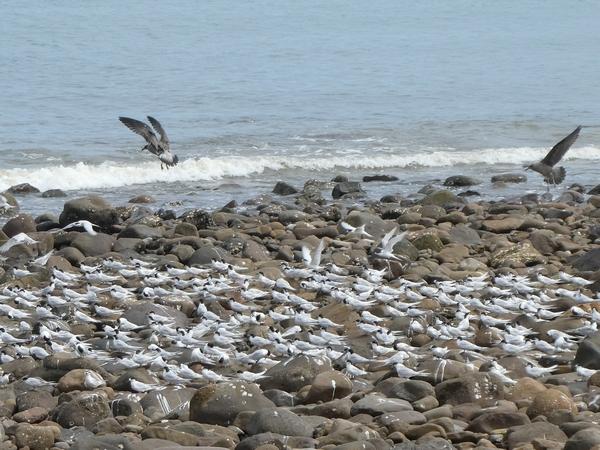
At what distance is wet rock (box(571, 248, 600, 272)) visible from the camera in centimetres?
1462

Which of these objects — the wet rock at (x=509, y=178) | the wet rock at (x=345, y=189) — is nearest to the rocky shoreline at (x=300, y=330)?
the wet rock at (x=345, y=189)

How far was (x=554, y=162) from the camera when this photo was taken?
19422 millimetres

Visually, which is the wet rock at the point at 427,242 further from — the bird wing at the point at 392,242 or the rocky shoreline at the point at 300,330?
the bird wing at the point at 392,242

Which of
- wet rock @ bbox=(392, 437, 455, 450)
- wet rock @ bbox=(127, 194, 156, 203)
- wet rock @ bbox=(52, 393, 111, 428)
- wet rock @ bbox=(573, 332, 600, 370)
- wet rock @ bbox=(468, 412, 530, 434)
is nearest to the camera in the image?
wet rock @ bbox=(392, 437, 455, 450)

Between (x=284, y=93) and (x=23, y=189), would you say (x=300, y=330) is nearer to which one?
(x=23, y=189)

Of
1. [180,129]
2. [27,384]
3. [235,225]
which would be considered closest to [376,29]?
[180,129]

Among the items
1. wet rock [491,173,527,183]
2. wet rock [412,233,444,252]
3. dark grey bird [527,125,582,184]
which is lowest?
wet rock [412,233,444,252]

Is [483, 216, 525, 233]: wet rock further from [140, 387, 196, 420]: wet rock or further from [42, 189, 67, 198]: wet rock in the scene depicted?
[42, 189, 67, 198]: wet rock

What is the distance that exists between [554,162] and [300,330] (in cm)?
879

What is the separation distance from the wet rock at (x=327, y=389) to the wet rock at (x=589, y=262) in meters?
5.73

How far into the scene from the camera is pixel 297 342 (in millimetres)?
11297

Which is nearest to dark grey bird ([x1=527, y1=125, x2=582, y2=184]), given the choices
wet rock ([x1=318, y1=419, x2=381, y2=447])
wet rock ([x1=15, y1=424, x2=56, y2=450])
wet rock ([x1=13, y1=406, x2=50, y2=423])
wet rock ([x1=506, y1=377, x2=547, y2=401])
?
wet rock ([x1=506, y1=377, x2=547, y2=401])

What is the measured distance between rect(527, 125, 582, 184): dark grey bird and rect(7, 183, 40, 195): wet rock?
30.7 feet

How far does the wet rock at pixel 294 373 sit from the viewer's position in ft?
33.8
